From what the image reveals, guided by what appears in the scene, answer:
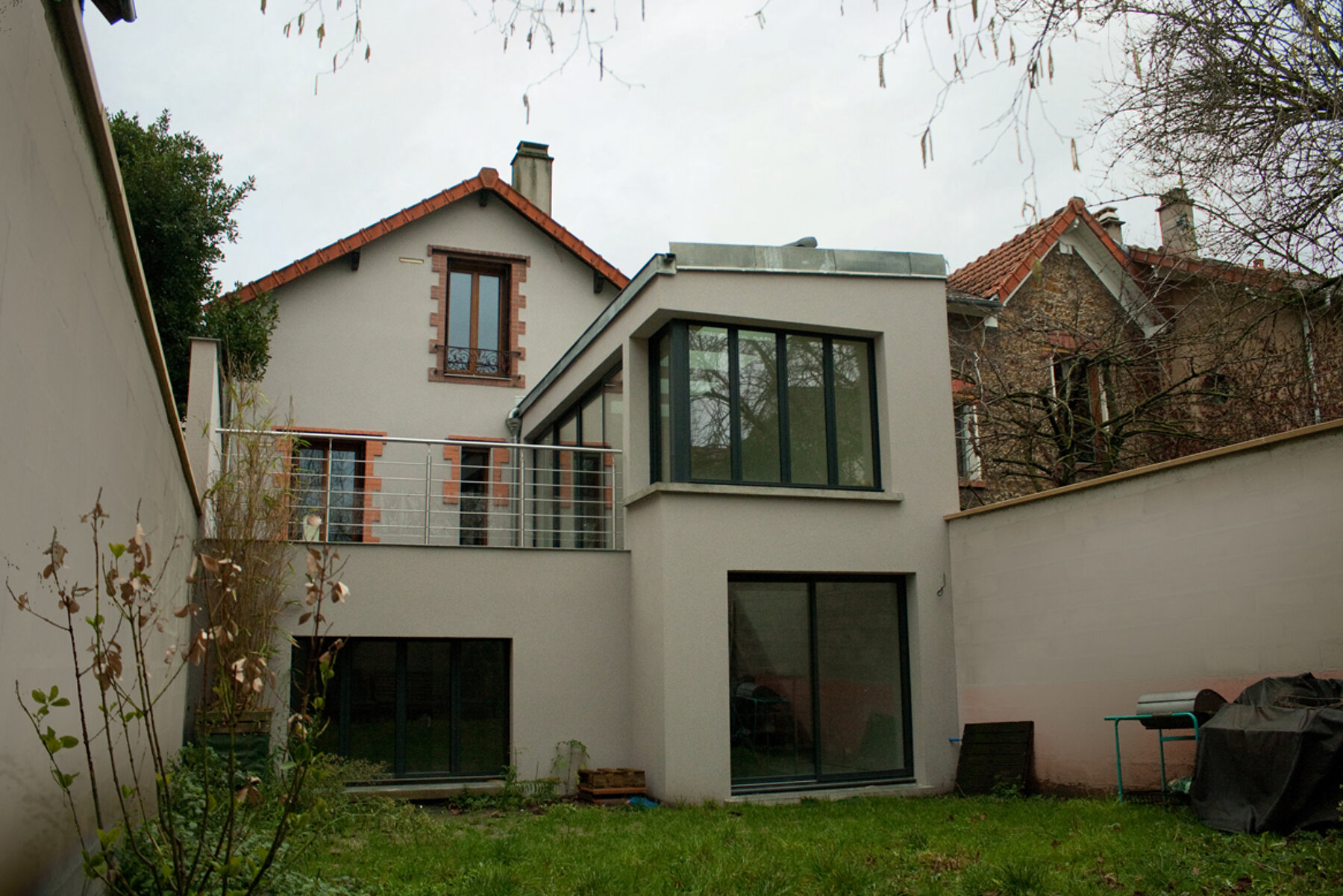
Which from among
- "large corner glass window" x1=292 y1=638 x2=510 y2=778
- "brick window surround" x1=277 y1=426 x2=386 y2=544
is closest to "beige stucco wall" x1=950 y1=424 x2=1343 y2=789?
"large corner glass window" x1=292 y1=638 x2=510 y2=778

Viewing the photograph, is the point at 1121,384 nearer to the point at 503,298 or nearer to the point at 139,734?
the point at 503,298

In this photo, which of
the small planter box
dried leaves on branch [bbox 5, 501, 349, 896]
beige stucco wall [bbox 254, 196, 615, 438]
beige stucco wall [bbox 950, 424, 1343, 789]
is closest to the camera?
dried leaves on branch [bbox 5, 501, 349, 896]

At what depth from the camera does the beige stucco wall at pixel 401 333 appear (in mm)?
14211

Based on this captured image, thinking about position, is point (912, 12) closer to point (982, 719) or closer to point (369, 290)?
point (982, 719)

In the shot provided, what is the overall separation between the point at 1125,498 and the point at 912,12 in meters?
5.33

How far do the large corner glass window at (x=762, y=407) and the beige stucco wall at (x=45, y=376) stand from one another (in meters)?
5.55

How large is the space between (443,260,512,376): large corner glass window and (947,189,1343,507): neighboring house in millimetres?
6125

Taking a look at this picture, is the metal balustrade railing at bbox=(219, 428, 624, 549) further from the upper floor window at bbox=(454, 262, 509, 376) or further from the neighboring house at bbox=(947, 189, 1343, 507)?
the neighboring house at bbox=(947, 189, 1343, 507)

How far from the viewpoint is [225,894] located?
11.1ft

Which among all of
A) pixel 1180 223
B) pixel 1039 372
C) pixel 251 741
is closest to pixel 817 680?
pixel 251 741

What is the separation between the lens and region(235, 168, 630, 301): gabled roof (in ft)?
45.8

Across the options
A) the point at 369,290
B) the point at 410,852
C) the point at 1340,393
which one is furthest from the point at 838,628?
the point at 369,290

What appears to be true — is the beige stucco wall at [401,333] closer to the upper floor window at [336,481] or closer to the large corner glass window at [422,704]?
the upper floor window at [336,481]

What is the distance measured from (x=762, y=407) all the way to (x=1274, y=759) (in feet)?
16.7
